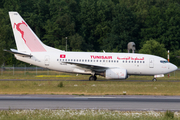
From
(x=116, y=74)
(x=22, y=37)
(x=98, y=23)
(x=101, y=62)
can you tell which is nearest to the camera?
(x=116, y=74)

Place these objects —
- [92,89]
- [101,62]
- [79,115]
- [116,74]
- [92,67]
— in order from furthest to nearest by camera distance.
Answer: [101,62]
[92,67]
[116,74]
[92,89]
[79,115]

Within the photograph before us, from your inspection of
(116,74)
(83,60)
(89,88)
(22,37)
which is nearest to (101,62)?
(83,60)

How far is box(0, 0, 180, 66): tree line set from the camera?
8738cm

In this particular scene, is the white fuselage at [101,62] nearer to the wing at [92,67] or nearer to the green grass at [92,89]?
the wing at [92,67]

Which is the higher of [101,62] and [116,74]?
[101,62]

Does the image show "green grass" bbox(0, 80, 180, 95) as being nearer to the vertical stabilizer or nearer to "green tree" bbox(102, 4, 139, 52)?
the vertical stabilizer

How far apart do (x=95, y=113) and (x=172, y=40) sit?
76466 millimetres

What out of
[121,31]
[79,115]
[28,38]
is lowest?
[79,115]

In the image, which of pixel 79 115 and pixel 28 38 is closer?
pixel 79 115

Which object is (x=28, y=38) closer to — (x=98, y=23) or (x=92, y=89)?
(x=92, y=89)

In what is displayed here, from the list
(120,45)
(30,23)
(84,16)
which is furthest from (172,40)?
(30,23)

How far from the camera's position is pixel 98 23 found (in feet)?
321

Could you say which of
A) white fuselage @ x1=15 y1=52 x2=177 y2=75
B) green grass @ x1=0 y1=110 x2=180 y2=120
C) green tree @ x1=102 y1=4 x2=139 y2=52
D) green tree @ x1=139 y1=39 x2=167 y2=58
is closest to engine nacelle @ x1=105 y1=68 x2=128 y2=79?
white fuselage @ x1=15 y1=52 x2=177 y2=75

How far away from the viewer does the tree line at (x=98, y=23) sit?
87.4 metres
